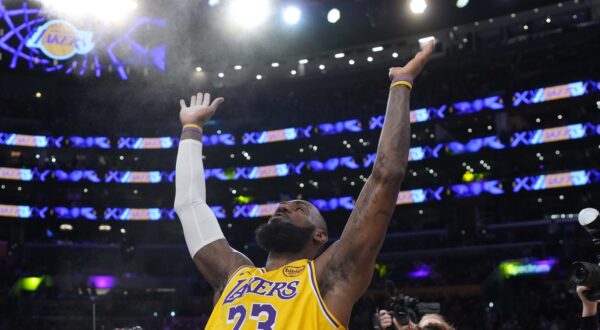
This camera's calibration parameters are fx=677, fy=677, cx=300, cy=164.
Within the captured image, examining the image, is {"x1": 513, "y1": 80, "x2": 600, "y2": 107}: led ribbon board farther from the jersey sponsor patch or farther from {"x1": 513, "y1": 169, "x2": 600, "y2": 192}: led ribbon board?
the jersey sponsor patch

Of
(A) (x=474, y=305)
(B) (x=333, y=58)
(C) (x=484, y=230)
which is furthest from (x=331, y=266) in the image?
(B) (x=333, y=58)

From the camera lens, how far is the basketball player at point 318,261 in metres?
2.97

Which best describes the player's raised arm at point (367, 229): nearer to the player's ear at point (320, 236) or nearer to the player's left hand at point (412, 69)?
the player's left hand at point (412, 69)

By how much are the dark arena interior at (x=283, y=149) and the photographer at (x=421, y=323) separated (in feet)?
74.0

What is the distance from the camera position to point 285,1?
26.6 metres

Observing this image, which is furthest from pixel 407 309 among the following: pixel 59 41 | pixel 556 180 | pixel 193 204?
pixel 59 41

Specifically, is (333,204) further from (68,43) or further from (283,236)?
(283,236)

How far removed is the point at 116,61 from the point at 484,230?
79.7 ft

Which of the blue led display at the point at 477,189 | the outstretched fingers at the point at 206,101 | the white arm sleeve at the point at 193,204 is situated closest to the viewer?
the white arm sleeve at the point at 193,204

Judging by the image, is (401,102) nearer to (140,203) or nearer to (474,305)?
(474,305)

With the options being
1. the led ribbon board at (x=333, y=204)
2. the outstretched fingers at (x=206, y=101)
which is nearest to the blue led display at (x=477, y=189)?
the led ribbon board at (x=333, y=204)

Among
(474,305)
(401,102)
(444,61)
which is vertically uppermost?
(444,61)

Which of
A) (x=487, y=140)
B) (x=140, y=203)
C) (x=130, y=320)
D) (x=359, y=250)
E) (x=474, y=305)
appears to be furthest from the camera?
(x=140, y=203)

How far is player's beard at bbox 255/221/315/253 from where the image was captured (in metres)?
3.35
